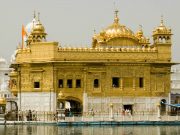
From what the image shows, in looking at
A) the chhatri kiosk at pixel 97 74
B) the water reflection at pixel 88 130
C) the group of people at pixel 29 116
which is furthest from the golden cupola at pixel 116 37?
the water reflection at pixel 88 130

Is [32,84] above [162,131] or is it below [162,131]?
above

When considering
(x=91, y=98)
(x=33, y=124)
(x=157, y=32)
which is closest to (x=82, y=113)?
(x=91, y=98)

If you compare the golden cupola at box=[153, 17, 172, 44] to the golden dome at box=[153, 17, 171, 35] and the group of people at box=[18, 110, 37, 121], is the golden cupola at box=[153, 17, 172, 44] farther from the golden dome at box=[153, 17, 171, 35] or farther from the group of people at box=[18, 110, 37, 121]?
the group of people at box=[18, 110, 37, 121]

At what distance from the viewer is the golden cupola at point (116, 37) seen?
59062 millimetres

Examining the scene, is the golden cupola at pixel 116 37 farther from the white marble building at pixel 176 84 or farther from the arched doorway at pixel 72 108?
the white marble building at pixel 176 84

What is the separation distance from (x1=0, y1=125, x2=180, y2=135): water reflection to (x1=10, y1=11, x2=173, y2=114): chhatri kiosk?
255 inches

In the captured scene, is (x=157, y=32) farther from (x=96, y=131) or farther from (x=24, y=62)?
(x=96, y=131)

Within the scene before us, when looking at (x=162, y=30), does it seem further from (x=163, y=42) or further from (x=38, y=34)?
(x=38, y=34)

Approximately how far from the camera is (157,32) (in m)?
59.2

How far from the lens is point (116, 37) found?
59.1 m

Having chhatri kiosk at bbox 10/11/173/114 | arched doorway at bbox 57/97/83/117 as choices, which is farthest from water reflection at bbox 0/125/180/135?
chhatri kiosk at bbox 10/11/173/114

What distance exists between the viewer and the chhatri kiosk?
56562mm

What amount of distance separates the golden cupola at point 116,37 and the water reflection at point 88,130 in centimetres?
1096

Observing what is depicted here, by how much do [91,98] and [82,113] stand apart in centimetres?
139
